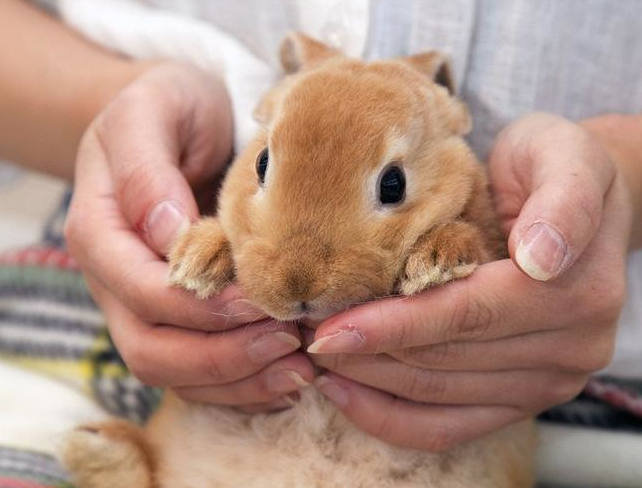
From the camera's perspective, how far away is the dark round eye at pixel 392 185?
1.12m

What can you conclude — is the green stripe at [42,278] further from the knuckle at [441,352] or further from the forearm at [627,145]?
the forearm at [627,145]

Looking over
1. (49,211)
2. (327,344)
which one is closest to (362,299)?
(327,344)

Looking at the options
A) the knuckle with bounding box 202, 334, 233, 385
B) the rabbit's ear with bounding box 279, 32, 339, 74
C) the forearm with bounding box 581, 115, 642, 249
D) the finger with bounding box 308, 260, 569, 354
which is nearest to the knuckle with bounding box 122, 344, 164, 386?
the knuckle with bounding box 202, 334, 233, 385

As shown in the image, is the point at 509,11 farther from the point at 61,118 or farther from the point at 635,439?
the point at 61,118

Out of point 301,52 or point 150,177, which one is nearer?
point 150,177

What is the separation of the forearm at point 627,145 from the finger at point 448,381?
0.45 metres

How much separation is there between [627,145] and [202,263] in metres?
1.00

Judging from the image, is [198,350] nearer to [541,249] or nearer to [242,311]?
[242,311]

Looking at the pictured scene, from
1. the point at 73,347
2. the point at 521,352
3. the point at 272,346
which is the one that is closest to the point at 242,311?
the point at 272,346

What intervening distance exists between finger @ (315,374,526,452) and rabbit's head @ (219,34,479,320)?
27 cm

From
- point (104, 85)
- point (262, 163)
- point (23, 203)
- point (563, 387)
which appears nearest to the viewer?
point (262, 163)

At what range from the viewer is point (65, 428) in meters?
1.63

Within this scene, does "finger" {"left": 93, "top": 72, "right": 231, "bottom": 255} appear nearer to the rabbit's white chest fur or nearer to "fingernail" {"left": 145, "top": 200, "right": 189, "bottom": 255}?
"fingernail" {"left": 145, "top": 200, "right": 189, "bottom": 255}

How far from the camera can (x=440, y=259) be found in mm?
1091
